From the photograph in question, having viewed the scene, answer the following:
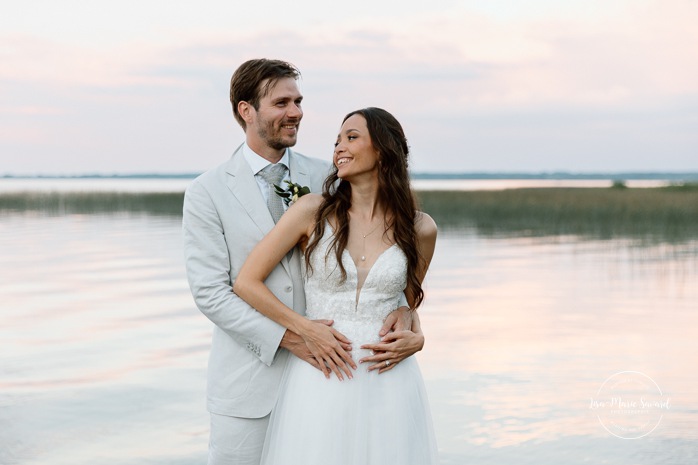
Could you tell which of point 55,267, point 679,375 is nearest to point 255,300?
point 679,375

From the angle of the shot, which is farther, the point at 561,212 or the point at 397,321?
the point at 561,212

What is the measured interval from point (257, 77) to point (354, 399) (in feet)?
4.94

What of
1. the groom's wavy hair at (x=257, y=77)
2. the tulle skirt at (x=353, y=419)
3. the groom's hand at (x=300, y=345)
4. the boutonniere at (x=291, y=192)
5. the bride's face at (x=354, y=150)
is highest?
the groom's wavy hair at (x=257, y=77)

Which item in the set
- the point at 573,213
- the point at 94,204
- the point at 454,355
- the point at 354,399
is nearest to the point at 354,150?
the point at 354,399

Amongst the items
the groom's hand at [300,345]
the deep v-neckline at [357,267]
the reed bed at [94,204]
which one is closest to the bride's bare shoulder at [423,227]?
the deep v-neckline at [357,267]

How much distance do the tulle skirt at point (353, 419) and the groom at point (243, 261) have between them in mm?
112

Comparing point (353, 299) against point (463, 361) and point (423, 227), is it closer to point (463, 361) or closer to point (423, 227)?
point (423, 227)

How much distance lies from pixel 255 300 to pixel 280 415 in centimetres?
56

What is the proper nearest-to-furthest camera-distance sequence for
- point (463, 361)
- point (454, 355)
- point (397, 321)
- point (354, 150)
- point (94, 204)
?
1. point (354, 150)
2. point (397, 321)
3. point (463, 361)
4. point (454, 355)
5. point (94, 204)

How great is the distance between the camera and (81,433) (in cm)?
826

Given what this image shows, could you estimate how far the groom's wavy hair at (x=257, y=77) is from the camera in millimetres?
4242

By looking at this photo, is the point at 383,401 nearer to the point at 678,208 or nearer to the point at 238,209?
the point at 238,209

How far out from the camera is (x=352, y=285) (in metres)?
4.12

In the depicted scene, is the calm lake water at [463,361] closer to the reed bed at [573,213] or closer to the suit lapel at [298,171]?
the suit lapel at [298,171]
